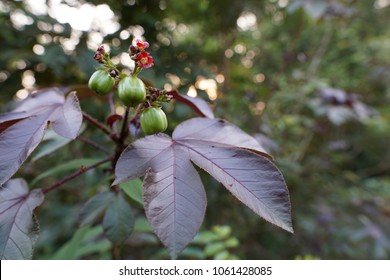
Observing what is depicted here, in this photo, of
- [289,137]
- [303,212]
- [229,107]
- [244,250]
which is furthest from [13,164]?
[289,137]

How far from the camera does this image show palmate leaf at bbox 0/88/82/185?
1.34ft

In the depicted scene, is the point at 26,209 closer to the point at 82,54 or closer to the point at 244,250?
the point at 82,54

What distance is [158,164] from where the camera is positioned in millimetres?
438

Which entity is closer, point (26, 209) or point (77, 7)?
point (26, 209)

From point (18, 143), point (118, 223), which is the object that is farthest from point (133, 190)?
point (18, 143)

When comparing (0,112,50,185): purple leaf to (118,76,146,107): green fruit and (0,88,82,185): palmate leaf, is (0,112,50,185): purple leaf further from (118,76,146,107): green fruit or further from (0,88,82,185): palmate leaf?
(118,76,146,107): green fruit

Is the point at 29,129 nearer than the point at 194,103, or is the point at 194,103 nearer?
the point at 29,129

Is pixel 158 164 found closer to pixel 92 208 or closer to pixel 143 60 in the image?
pixel 143 60

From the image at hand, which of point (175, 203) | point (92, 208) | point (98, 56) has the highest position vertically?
point (98, 56)

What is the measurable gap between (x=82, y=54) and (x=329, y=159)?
1.58 m

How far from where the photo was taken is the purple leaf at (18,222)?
0.44 m

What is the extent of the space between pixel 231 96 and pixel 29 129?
1100mm

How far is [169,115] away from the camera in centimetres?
105

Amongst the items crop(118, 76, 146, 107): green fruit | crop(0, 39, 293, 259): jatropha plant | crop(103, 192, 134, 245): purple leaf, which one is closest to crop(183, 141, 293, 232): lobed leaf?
crop(0, 39, 293, 259): jatropha plant
